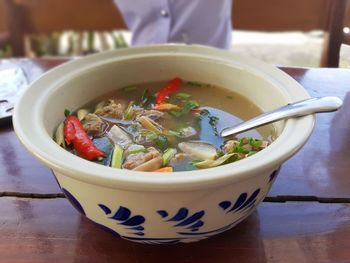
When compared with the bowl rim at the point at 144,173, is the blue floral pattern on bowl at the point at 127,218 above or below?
below

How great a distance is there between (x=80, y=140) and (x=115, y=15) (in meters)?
1.63

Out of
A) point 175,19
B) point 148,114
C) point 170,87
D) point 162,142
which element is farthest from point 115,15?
point 162,142

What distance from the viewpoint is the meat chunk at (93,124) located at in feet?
2.91

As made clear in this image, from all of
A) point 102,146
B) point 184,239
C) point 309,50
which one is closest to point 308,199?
point 184,239

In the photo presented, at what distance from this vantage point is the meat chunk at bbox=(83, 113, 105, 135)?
2.91 ft

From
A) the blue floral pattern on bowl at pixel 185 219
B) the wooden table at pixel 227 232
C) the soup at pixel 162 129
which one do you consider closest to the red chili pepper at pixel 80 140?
the soup at pixel 162 129

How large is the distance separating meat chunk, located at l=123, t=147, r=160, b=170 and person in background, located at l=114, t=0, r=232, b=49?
1.31 m

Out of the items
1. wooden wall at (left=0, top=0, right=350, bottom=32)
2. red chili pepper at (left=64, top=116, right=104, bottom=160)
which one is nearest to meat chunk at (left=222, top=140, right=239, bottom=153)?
red chili pepper at (left=64, top=116, right=104, bottom=160)

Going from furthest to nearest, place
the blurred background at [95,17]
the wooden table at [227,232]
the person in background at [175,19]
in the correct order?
the blurred background at [95,17]
the person in background at [175,19]
the wooden table at [227,232]

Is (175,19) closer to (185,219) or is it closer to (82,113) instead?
(82,113)

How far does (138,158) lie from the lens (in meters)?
0.77

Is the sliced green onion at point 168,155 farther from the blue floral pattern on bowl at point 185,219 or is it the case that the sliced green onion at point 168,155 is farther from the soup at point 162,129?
the blue floral pattern on bowl at point 185,219

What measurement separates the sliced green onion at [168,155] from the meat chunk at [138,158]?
1 cm

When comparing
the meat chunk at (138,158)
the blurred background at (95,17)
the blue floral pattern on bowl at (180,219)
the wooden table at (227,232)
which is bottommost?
the blurred background at (95,17)
